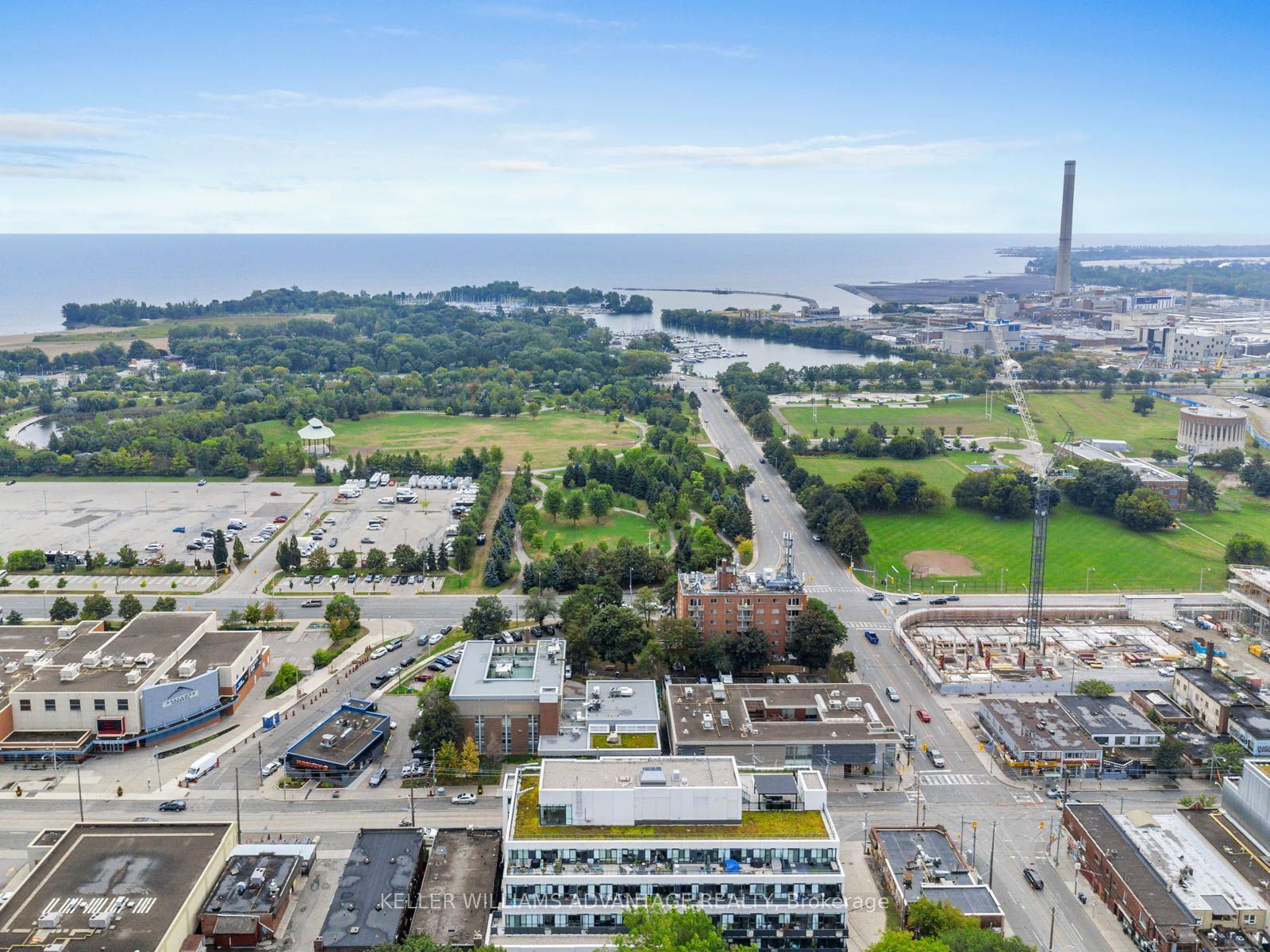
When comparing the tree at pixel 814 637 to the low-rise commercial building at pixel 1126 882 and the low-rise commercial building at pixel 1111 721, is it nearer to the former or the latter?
the low-rise commercial building at pixel 1111 721

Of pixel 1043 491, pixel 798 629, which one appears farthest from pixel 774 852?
pixel 1043 491

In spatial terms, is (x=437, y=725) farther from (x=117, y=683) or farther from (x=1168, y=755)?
(x=1168, y=755)

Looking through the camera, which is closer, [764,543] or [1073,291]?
[764,543]

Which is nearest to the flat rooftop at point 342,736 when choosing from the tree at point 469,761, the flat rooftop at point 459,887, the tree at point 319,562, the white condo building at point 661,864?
the tree at point 469,761

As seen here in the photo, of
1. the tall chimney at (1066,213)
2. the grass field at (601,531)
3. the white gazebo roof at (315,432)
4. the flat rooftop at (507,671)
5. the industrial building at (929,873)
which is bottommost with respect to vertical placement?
the industrial building at (929,873)

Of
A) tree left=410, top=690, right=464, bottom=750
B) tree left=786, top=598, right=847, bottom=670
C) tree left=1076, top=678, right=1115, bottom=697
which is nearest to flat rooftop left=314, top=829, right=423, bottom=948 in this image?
tree left=410, top=690, right=464, bottom=750

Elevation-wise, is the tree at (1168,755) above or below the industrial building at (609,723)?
below

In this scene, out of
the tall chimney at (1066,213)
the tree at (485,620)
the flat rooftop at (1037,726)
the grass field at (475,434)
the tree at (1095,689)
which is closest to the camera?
the flat rooftop at (1037,726)

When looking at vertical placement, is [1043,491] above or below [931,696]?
above

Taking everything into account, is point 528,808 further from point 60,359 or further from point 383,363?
point 60,359
